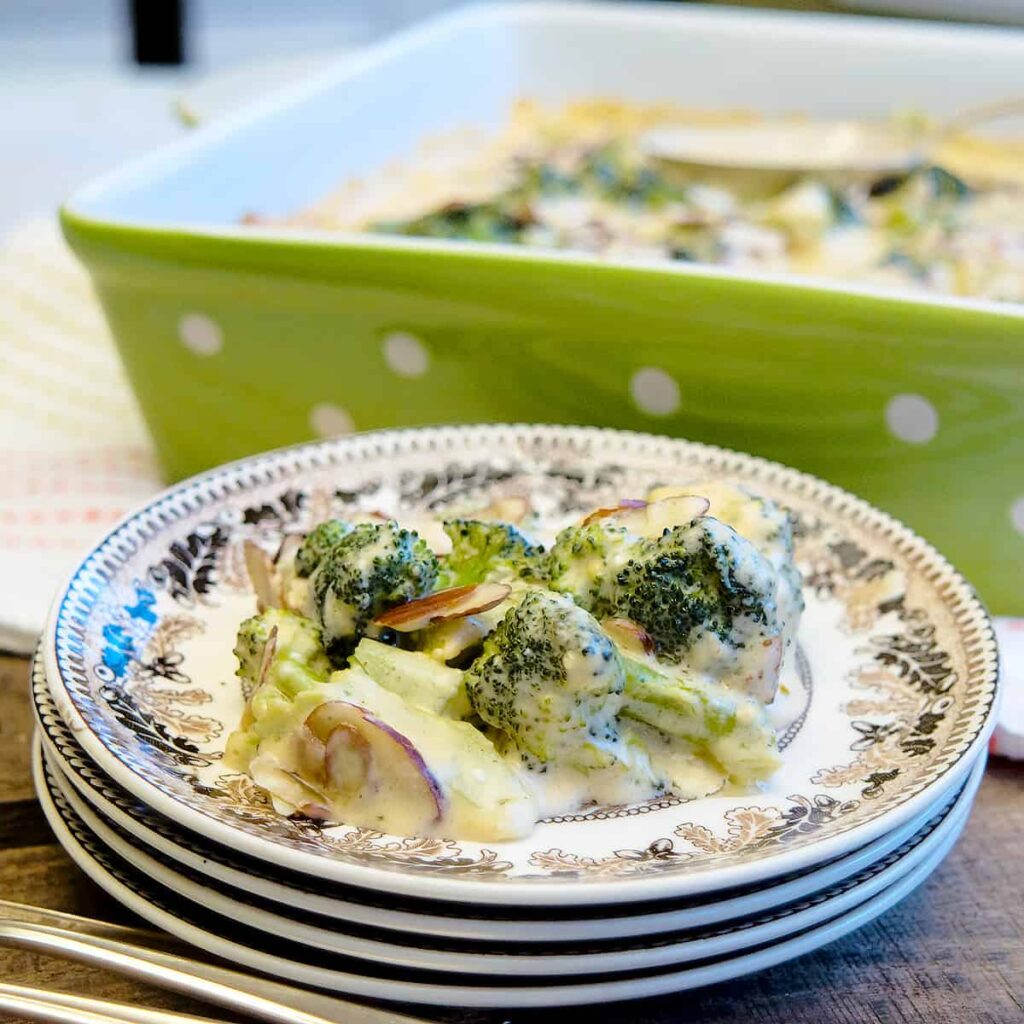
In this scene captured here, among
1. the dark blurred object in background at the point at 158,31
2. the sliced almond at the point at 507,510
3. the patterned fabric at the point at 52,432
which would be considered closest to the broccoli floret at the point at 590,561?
the sliced almond at the point at 507,510

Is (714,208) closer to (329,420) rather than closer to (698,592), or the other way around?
(329,420)

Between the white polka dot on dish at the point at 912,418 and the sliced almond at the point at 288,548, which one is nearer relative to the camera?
the sliced almond at the point at 288,548

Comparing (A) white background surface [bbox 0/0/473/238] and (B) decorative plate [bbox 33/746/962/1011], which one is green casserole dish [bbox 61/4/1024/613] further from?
(A) white background surface [bbox 0/0/473/238]

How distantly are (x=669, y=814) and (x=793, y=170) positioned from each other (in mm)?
1316

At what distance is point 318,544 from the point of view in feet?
2.76

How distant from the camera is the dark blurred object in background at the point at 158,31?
3.93 metres

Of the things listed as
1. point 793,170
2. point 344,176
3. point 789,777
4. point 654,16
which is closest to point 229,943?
point 789,777

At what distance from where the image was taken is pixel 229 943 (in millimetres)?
663

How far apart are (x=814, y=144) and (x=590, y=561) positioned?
1340 mm

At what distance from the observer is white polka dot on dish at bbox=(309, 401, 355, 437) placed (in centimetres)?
122

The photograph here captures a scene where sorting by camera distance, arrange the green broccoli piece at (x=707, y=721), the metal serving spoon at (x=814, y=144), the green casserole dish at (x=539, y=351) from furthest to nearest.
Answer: the metal serving spoon at (x=814, y=144), the green casserole dish at (x=539, y=351), the green broccoli piece at (x=707, y=721)

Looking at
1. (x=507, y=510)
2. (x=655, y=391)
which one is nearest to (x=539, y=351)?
(x=655, y=391)

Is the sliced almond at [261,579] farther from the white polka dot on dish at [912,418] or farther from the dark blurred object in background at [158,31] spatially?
the dark blurred object in background at [158,31]

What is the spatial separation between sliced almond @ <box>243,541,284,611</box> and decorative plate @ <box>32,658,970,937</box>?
0.72 feet
